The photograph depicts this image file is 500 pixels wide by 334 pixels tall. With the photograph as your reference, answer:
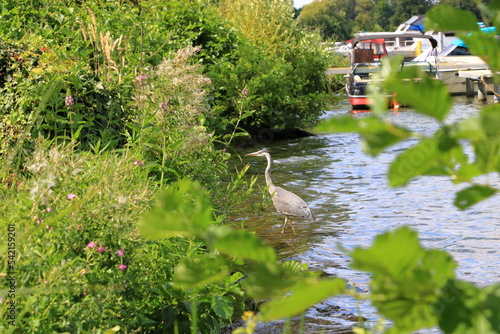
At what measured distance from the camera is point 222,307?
4219 millimetres

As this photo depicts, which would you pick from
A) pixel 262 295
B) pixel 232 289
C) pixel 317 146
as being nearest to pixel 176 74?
pixel 232 289

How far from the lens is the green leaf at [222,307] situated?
164 inches

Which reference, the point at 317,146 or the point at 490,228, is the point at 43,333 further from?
the point at 317,146

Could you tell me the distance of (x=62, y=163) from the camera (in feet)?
12.5

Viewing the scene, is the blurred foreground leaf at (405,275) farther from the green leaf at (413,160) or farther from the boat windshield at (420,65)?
the boat windshield at (420,65)

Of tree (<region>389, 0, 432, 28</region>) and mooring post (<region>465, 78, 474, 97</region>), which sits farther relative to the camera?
tree (<region>389, 0, 432, 28</region>)

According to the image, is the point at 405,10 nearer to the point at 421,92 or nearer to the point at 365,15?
the point at 365,15

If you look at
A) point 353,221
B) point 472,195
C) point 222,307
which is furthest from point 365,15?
point 472,195

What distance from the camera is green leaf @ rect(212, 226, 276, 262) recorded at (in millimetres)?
816

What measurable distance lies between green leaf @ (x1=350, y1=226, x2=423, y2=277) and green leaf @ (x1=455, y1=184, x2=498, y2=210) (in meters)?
0.21

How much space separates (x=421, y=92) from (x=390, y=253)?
0.62 feet

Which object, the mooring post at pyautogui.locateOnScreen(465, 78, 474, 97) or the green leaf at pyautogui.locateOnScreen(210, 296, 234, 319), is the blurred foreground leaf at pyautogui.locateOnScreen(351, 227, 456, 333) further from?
the mooring post at pyautogui.locateOnScreen(465, 78, 474, 97)

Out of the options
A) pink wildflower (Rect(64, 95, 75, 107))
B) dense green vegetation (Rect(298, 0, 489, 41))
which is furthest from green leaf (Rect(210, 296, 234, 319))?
dense green vegetation (Rect(298, 0, 489, 41))

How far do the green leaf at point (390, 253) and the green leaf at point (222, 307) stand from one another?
136 inches
